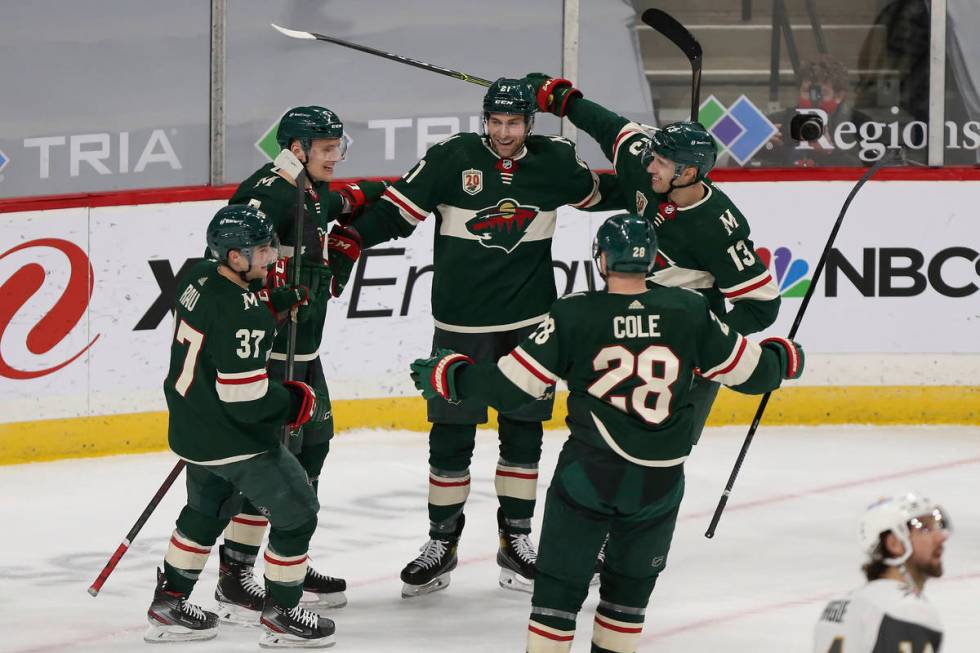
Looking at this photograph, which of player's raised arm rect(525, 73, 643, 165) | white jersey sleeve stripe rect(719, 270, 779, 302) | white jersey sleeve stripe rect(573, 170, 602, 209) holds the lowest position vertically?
white jersey sleeve stripe rect(719, 270, 779, 302)

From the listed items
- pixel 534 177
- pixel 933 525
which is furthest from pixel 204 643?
pixel 933 525

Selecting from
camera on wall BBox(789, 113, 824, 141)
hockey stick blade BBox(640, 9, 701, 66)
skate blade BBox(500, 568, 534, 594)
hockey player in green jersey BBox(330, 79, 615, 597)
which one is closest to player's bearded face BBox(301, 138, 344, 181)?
hockey player in green jersey BBox(330, 79, 615, 597)

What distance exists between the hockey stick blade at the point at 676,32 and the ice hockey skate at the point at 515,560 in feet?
5.61

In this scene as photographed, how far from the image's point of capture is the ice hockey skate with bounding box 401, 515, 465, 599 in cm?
516

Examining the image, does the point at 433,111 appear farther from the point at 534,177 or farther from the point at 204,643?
the point at 204,643

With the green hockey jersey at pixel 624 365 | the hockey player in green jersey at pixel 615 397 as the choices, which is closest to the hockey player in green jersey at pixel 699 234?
the hockey player in green jersey at pixel 615 397

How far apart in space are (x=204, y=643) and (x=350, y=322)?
2.74 m

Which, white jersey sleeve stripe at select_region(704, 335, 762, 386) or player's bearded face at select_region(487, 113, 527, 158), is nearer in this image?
white jersey sleeve stripe at select_region(704, 335, 762, 386)

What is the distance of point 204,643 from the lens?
183 inches

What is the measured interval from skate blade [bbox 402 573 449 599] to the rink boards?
6.99ft

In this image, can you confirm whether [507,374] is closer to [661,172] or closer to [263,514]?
[263,514]

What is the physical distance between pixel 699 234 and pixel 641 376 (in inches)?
44.9

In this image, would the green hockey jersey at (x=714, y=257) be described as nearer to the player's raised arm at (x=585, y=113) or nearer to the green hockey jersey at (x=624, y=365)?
the player's raised arm at (x=585, y=113)

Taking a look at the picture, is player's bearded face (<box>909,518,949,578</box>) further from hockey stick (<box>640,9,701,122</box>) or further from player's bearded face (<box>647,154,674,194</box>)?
hockey stick (<box>640,9,701,122</box>)
